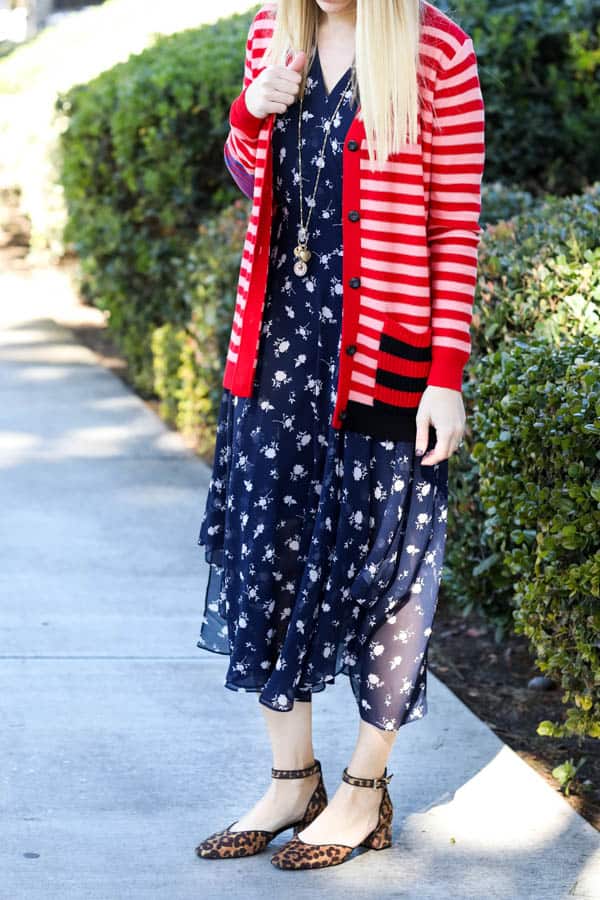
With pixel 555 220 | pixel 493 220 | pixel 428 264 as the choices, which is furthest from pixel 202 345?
pixel 428 264

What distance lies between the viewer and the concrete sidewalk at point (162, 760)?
2.82 meters

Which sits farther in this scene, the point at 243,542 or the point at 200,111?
the point at 200,111

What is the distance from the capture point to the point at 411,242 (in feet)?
8.42

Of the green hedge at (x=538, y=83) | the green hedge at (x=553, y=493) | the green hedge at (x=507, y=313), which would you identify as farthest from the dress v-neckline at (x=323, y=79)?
the green hedge at (x=538, y=83)

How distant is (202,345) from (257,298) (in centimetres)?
361

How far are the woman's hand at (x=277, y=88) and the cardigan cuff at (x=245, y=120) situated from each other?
2.2 inches

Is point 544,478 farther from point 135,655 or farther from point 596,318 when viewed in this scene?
point 135,655

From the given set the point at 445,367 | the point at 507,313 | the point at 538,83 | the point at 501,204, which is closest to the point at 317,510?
the point at 445,367

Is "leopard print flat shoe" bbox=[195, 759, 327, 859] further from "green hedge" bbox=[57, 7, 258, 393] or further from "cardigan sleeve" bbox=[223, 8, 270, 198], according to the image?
"green hedge" bbox=[57, 7, 258, 393]

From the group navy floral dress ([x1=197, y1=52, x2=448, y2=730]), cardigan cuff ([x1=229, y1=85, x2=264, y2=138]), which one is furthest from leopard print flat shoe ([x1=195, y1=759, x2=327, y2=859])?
cardigan cuff ([x1=229, y1=85, x2=264, y2=138])

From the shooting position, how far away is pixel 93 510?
5.51 meters

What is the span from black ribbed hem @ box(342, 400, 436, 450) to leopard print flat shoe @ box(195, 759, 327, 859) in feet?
2.60

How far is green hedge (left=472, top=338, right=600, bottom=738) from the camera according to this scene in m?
2.97

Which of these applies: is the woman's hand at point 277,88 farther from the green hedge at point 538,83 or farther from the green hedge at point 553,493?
the green hedge at point 538,83
